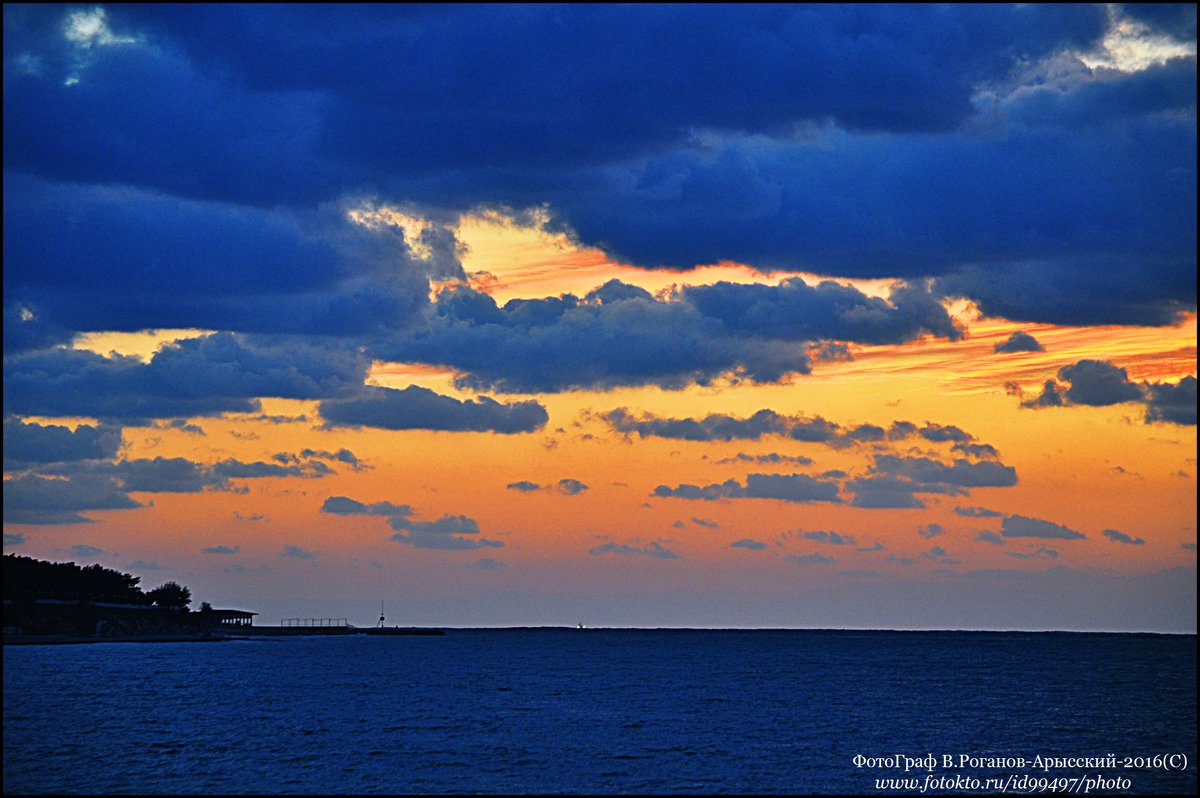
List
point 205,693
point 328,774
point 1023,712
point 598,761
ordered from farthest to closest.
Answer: point 205,693 < point 1023,712 < point 598,761 < point 328,774

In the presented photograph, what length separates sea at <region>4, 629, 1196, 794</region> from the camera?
2544 inches

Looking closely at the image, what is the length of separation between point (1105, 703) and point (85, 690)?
9767 centimetres

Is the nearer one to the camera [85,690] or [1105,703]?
[85,690]

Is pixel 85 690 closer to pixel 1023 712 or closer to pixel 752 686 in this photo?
pixel 752 686

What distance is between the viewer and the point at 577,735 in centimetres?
8694

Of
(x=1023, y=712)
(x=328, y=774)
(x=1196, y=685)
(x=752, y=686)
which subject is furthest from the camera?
(x=1196, y=685)

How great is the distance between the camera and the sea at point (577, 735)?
2544 inches

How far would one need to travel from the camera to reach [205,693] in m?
121

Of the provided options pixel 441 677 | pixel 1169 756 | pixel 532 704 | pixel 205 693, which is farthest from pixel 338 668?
pixel 1169 756

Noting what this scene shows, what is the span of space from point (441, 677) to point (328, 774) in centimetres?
9494

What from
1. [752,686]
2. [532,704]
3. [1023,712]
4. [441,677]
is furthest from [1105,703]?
[441,677]

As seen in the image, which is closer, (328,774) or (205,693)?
(328,774)

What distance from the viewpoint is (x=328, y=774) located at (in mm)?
66438

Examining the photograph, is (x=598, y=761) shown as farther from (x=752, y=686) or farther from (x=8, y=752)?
(x=752, y=686)
